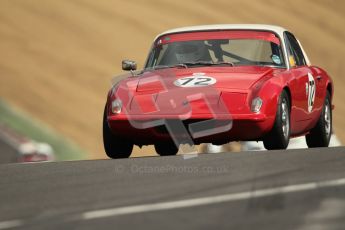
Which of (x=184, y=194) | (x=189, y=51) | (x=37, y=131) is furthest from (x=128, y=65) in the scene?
(x=37, y=131)

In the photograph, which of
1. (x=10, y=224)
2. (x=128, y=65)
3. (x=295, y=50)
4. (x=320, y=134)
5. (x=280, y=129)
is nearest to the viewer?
(x=10, y=224)

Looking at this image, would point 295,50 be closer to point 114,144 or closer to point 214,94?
point 214,94

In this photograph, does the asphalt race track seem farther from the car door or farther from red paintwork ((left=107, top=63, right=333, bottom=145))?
the car door

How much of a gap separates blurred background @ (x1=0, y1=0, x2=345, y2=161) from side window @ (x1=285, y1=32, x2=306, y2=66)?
5676 mm

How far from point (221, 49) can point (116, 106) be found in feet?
5.34

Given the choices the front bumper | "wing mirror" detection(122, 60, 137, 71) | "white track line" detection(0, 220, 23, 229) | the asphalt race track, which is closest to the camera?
the asphalt race track

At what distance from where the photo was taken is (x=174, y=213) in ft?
17.5

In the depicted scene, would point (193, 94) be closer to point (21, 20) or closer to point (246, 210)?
point (246, 210)

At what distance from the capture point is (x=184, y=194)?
Answer: 6.11m

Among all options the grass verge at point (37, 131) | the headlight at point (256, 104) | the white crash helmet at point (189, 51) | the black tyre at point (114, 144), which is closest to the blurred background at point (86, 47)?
the grass verge at point (37, 131)

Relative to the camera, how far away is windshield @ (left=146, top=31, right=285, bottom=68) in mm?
11078

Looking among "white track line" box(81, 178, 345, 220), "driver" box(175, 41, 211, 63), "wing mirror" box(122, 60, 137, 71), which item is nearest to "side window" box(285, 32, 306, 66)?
"driver" box(175, 41, 211, 63)

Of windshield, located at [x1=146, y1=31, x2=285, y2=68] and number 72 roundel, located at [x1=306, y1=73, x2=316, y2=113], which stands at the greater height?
windshield, located at [x1=146, y1=31, x2=285, y2=68]

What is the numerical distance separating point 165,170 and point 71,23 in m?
19.8
